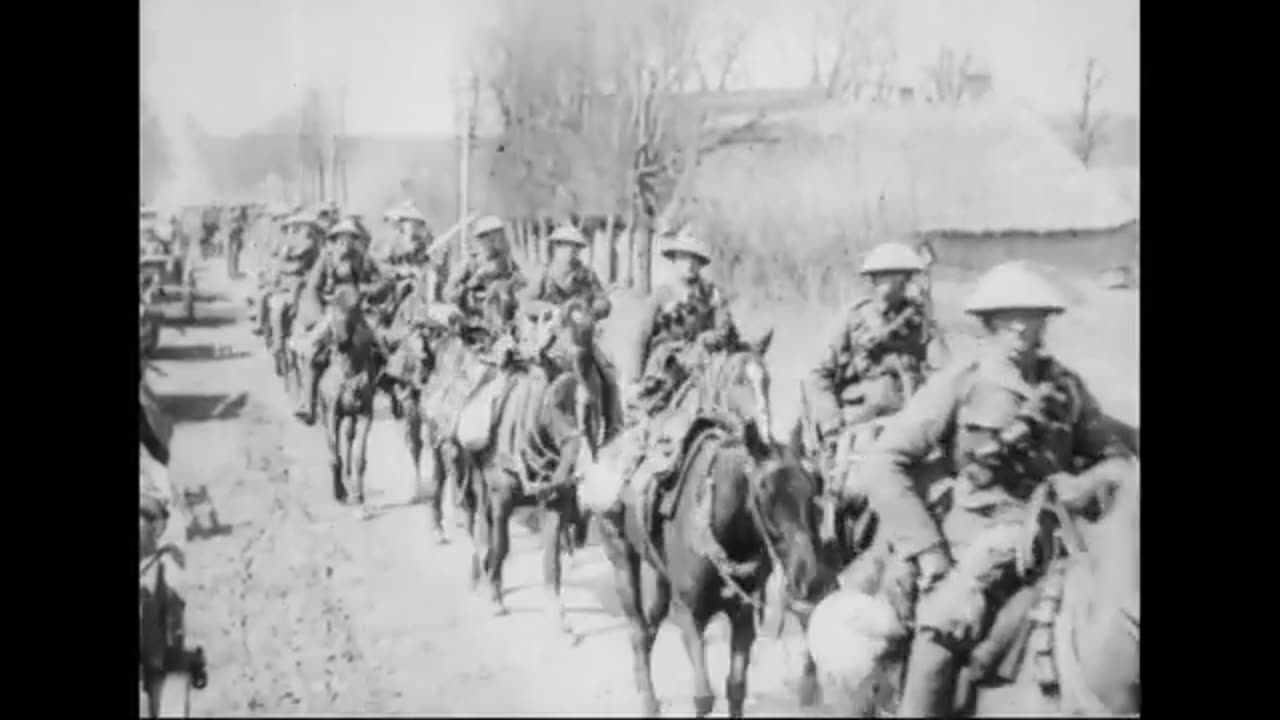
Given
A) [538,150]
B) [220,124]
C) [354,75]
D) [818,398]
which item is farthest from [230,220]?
[818,398]

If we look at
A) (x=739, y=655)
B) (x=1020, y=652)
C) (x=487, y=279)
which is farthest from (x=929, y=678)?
(x=487, y=279)

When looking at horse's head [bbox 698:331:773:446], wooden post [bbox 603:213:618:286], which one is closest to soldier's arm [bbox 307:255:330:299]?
wooden post [bbox 603:213:618:286]

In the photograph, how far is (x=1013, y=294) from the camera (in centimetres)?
512

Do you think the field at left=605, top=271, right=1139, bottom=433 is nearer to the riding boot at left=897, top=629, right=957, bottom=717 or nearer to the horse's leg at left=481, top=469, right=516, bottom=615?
the horse's leg at left=481, top=469, right=516, bottom=615

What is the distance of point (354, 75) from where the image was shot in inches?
211

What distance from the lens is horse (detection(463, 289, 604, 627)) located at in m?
5.32

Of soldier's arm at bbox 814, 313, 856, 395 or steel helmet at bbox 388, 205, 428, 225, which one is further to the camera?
steel helmet at bbox 388, 205, 428, 225

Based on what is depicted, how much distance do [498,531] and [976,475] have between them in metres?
1.85

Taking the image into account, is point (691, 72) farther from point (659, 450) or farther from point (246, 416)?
point (246, 416)

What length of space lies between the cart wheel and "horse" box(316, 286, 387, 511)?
0.92m

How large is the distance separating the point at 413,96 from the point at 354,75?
24 centimetres

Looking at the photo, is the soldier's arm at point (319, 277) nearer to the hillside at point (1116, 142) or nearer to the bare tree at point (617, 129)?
the bare tree at point (617, 129)

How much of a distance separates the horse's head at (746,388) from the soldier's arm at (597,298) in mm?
577

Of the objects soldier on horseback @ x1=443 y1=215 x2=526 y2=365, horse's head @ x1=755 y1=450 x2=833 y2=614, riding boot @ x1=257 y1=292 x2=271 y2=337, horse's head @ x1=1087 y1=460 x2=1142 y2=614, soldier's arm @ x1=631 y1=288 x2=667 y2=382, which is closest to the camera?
horse's head @ x1=755 y1=450 x2=833 y2=614
